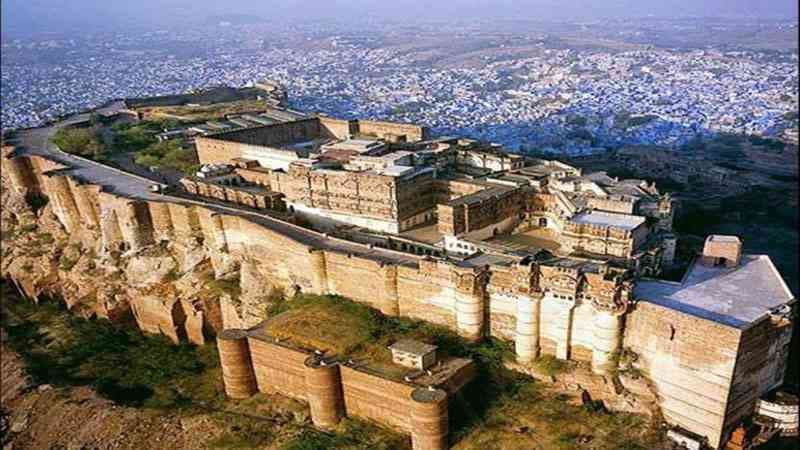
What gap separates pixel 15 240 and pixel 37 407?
16.1 m

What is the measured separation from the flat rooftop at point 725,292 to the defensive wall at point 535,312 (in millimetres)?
714

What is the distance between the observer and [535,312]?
1945 cm

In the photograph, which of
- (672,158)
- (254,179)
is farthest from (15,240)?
(672,158)

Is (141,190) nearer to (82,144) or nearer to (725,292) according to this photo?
(82,144)

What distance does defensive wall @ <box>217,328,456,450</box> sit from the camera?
1761 cm

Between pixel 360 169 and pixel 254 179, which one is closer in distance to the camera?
pixel 360 169

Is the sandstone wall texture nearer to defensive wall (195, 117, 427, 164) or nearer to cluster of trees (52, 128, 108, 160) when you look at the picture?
defensive wall (195, 117, 427, 164)

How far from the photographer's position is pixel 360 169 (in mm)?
28906

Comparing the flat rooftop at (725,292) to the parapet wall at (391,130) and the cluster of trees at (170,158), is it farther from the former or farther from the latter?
the cluster of trees at (170,158)

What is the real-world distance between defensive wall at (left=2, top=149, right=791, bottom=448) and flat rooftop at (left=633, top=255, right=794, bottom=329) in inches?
28.1

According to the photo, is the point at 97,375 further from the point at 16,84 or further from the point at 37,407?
the point at 16,84

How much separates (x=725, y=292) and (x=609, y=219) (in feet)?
14.9

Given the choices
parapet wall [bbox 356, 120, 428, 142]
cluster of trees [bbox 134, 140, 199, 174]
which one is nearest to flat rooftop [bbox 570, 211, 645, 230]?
parapet wall [bbox 356, 120, 428, 142]

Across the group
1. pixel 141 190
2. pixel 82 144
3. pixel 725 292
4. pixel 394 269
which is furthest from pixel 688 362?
pixel 82 144
